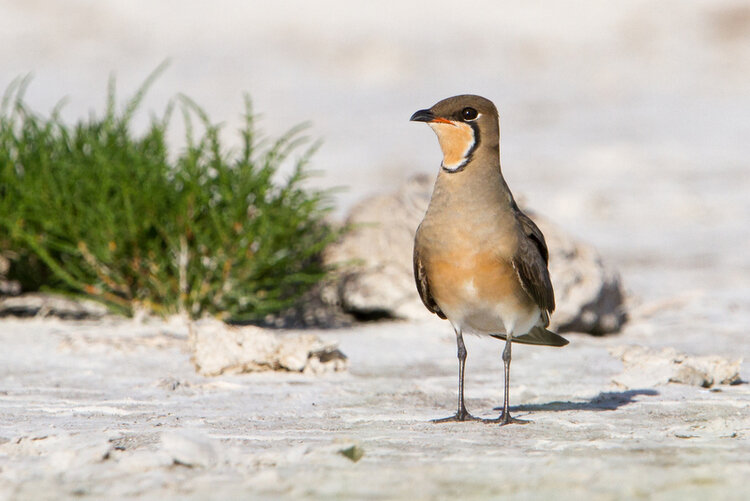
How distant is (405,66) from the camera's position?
23.1 m

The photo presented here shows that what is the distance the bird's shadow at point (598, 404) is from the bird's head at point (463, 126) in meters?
1.08

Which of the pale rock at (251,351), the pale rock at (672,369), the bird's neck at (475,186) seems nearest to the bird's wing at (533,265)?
the bird's neck at (475,186)

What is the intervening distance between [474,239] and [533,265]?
1.01ft

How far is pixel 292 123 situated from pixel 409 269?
9955 mm

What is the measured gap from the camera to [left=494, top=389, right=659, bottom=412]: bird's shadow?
175 inches

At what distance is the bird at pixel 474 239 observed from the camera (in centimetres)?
420

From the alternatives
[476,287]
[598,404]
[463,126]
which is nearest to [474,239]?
[476,287]

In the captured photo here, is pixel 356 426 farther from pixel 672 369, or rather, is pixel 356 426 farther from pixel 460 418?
pixel 672 369

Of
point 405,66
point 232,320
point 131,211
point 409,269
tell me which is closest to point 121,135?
point 131,211

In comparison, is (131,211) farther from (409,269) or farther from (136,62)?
(136,62)

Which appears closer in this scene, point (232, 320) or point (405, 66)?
point (232, 320)

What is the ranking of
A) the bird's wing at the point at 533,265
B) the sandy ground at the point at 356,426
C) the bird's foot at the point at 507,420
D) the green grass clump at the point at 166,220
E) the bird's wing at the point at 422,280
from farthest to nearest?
the green grass clump at the point at 166,220
the bird's wing at the point at 422,280
the bird's wing at the point at 533,265
the bird's foot at the point at 507,420
the sandy ground at the point at 356,426

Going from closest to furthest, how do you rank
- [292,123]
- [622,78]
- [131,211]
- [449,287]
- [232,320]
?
[449,287] → [131,211] → [232,320] → [292,123] → [622,78]

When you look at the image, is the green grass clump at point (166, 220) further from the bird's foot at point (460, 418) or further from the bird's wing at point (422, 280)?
the bird's foot at point (460, 418)
